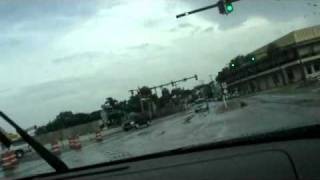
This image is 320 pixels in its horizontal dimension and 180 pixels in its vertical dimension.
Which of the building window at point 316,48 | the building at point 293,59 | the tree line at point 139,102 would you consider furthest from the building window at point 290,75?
the tree line at point 139,102

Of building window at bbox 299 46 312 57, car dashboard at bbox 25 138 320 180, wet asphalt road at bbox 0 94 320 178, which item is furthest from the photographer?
building window at bbox 299 46 312 57

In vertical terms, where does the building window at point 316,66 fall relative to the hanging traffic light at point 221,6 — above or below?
below

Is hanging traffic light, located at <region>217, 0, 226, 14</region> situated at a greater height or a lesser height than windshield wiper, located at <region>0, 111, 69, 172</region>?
greater

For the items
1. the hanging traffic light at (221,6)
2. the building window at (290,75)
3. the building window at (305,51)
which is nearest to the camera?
the hanging traffic light at (221,6)

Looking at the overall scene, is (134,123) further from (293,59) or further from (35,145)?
(35,145)

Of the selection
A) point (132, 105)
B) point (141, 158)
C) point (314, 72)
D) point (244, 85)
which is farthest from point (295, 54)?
point (141, 158)

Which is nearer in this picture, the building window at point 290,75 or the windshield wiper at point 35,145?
the windshield wiper at point 35,145

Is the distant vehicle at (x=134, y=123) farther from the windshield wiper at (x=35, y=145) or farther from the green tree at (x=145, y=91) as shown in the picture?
the windshield wiper at (x=35, y=145)

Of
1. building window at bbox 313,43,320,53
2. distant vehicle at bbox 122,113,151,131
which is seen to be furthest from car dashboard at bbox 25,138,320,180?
building window at bbox 313,43,320,53

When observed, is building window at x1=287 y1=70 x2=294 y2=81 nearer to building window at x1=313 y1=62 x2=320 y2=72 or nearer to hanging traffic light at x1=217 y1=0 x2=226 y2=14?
building window at x1=313 y1=62 x2=320 y2=72

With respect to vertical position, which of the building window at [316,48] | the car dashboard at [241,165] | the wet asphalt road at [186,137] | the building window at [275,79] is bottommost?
the wet asphalt road at [186,137]

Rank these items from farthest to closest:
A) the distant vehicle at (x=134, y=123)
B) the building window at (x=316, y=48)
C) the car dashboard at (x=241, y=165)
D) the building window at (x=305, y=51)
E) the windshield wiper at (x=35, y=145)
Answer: the building window at (x=316, y=48), the building window at (x=305, y=51), the distant vehicle at (x=134, y=123), the windshield wiper at (x=35, y=145), the car dashboard at (x=241, y=165)

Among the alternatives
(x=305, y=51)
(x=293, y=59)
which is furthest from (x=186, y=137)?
(x=305, y=51)

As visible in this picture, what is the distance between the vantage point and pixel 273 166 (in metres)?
2.31
